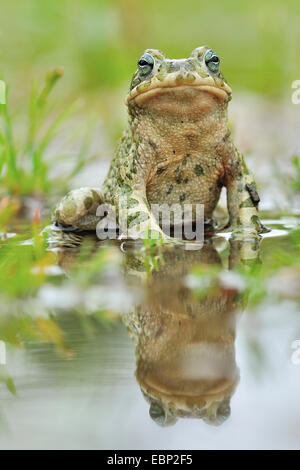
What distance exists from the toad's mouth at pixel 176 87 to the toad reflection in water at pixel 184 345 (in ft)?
3.50

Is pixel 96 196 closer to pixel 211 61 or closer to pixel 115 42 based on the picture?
pixel 211 61

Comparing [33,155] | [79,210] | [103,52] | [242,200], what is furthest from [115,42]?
[242,200]

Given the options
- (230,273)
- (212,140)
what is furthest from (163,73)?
(230,273)

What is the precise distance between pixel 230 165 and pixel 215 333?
2287 mm

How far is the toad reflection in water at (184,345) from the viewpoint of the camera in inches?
61.1

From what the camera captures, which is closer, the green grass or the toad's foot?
the toad's foot

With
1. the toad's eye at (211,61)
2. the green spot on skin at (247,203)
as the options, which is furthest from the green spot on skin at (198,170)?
the toad's eye at (211,61)

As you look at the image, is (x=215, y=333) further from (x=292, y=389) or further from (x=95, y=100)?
(x=95, y=100)

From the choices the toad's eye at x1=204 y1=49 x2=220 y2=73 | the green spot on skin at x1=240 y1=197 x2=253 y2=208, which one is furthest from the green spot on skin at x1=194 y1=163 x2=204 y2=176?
the toad's eye at x1=204 y1=49 x2=220 y2=73

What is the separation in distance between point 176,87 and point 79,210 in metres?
1.16

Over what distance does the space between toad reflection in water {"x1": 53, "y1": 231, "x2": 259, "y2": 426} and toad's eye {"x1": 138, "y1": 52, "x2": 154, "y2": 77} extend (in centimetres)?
124

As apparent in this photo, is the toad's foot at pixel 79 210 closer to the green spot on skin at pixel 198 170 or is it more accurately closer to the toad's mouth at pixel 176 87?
the green spot on skin at pixel 198 170

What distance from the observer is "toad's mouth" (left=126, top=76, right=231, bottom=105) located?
3.57 m

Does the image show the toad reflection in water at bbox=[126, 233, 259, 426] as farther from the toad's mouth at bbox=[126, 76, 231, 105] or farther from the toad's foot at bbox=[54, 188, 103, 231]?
the toad's foot at bbox=[54, 188, 103, 231]
